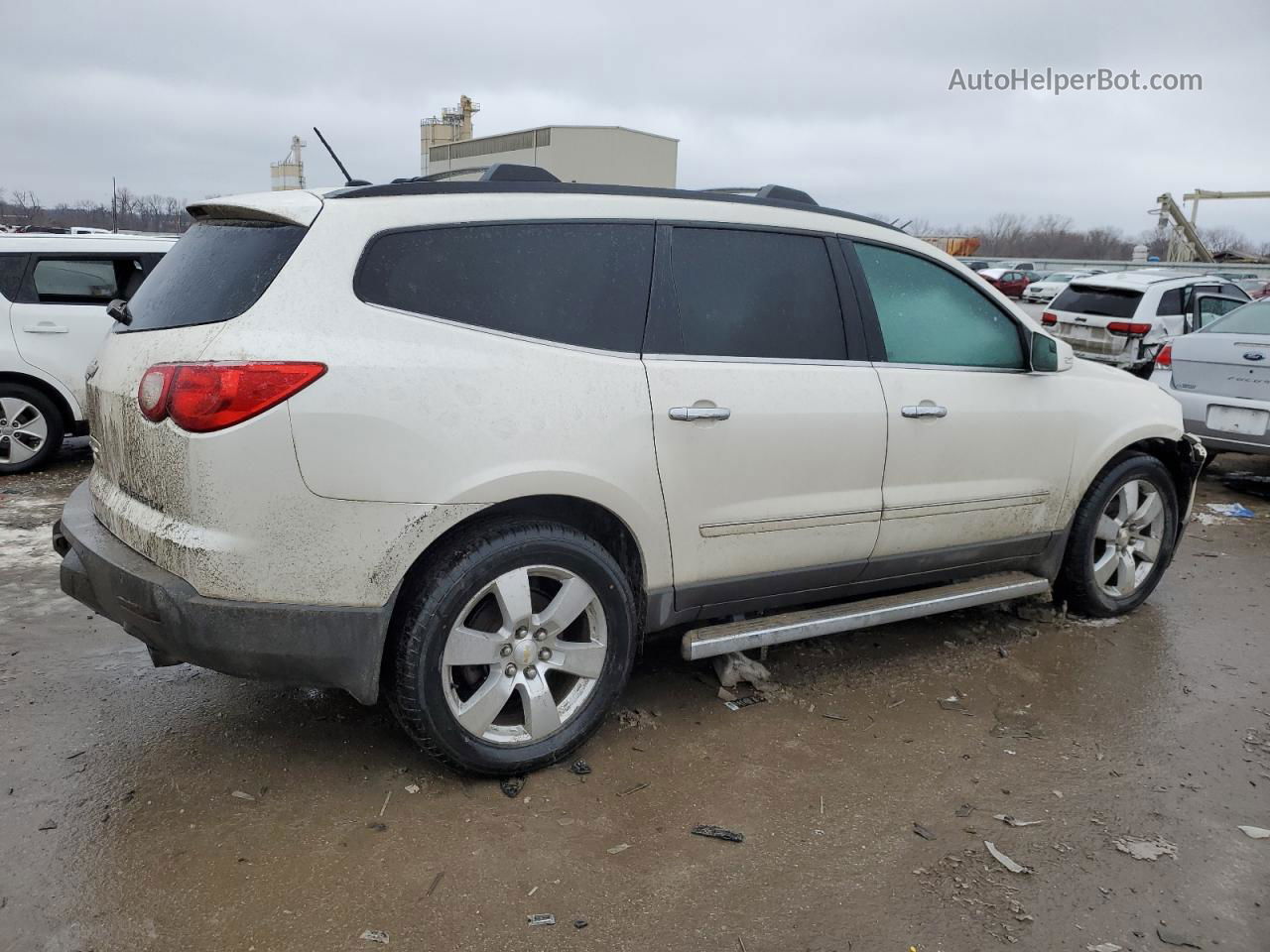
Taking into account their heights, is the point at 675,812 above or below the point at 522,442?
below

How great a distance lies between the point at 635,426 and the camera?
10.2 feet

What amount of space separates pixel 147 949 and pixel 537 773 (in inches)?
48.3

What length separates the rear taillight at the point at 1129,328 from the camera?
10.9 m

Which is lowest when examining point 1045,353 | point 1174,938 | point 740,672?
point 1174,938

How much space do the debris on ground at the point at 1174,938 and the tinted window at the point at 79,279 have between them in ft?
25.8

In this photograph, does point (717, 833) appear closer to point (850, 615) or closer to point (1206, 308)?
point (850, 615)

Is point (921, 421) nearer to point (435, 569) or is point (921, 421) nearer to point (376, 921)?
Answer: point (435, 569)

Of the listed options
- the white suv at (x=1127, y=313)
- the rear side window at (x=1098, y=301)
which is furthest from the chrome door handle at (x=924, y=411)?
the rear side window at (x=1098, y=301)

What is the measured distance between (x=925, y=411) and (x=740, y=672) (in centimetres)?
128

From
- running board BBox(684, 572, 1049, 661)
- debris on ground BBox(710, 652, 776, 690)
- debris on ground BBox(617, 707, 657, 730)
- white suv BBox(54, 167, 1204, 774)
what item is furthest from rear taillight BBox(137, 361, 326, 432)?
debris on ground BBox(710, 652, 776, 690)

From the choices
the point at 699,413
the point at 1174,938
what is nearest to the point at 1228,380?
the point at 699,413

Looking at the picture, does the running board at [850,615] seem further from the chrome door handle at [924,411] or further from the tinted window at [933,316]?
the tinted window at [933,316]

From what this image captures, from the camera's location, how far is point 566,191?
327 centimetres

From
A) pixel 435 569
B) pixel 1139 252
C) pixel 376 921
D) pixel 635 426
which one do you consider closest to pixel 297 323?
pixel 435 569
